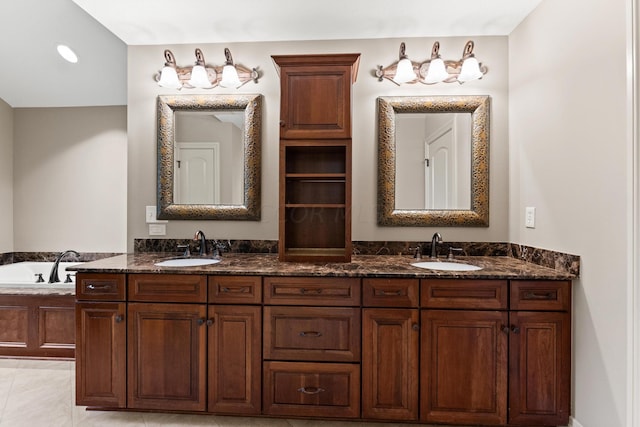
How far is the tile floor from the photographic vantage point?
6.04ft

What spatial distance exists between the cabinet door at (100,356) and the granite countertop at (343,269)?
0.24 m

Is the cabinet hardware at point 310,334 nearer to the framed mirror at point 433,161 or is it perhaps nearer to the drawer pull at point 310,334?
the drawer pull at point 310,334

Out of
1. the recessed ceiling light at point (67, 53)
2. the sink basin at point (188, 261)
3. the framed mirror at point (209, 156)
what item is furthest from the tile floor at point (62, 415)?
the recessed ceiling light at point (67, 53)

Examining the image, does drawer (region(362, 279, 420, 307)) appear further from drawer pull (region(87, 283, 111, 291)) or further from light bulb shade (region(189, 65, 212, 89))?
light bulb shade (region(189, 65, 212, 89))

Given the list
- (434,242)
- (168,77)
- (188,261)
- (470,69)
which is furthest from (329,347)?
(168,77)

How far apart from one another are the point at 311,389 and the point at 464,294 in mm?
943

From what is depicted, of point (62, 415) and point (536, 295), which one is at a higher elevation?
point (536, 295)

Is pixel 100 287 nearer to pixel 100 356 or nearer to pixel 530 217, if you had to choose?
pixel 100 356

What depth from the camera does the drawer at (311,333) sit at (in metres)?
1.75

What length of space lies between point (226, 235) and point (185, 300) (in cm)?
71

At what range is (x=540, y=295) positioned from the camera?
1693 millimetres

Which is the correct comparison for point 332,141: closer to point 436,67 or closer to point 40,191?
point 436,67

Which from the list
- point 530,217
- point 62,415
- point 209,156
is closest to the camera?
point 62,415

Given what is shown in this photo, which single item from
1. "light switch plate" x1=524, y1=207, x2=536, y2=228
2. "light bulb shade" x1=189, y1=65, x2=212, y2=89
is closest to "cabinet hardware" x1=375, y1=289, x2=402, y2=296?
"light switch plate" x1=524, y1=207, x2=536, y2=228
